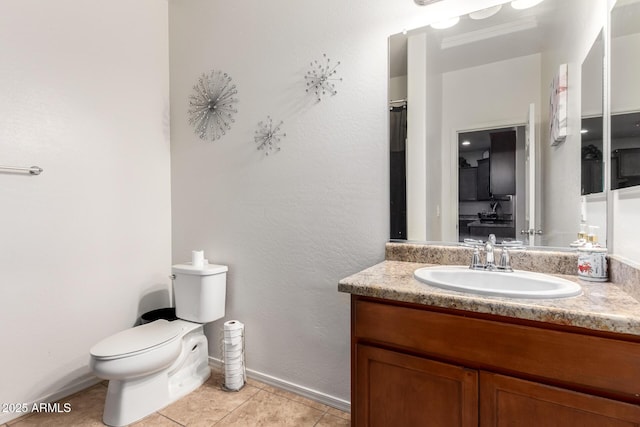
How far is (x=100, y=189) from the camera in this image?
6.62ft

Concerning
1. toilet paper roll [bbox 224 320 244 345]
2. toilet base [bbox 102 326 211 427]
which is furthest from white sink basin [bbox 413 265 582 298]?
toilet base [bbox 102 326 211 427]

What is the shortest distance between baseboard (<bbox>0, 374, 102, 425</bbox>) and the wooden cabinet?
70.0 inches

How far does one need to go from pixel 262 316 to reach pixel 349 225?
0.85 metres

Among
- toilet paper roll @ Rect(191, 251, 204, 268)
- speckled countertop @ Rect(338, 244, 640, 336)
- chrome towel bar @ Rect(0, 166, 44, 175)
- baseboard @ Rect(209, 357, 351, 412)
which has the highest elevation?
chrome towel bar @ Rect(0, 166, 44, 175)

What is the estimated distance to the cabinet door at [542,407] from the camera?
78 centimetres

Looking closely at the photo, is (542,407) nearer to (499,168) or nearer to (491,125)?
(499,168)

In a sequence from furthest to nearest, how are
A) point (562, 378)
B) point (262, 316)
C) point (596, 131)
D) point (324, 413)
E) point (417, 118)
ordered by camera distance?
point (262, 316), point (324, 413), point (417, 118), point (596, 131), point (562, 378)

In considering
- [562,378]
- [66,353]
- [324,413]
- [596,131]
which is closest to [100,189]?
[66,353]

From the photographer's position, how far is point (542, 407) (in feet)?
2.80

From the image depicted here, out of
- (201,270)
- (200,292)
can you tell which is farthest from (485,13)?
(200,292)

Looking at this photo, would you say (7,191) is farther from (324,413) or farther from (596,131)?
(596,131)

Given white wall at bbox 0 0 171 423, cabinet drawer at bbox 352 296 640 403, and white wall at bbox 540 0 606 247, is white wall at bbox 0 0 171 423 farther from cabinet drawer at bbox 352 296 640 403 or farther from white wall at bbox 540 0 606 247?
white wall at bbox 540 0 606 247

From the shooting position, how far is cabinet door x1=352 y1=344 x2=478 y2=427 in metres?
0.96

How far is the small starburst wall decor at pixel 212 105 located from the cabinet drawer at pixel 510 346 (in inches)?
62.1
